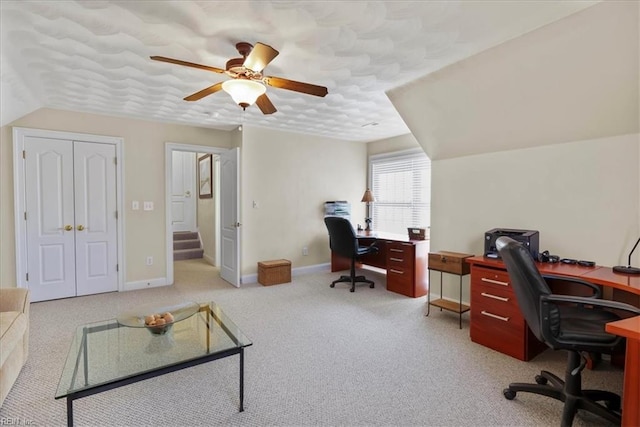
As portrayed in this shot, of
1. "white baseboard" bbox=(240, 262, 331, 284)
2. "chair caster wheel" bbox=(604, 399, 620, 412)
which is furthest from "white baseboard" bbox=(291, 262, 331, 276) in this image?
"chair caster wheel" bbox=(604, 399, 620, 412)

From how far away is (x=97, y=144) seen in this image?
4062mm

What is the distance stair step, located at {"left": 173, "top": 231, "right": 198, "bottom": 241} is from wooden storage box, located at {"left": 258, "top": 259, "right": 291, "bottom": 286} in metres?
3.23

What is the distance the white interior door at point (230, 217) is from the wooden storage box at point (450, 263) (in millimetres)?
2638

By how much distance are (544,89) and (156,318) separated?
329cm

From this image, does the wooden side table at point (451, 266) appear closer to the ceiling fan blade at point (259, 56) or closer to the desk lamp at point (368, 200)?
the desk lamp at point (368, 200)

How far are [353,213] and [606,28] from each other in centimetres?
427

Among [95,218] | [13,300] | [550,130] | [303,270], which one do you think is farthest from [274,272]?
[550,130]

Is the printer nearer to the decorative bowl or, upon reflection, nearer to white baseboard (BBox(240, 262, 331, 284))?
the decorative bowl

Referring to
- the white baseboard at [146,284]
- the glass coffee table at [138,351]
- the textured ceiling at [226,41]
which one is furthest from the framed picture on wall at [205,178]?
the glass coffee table at [138,351]

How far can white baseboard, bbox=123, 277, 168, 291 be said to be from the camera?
14.1ft

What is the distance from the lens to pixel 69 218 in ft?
12.9

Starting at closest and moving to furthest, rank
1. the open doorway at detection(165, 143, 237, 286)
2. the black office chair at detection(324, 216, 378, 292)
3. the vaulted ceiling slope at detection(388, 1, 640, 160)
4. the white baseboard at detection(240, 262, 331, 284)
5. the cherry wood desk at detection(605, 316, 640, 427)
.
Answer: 1. the cherry wood desk at detection(605, 316, 640, 427)
2. the vaulted ceiling slope at detection(388, 1, 640, 160)
3. the black office chair at detection(324, 216, 378, 292)
4. the white baseboard at detection(240, 262, 331, 284)
5. the open doorway at detection(165, 143, 237, 286)

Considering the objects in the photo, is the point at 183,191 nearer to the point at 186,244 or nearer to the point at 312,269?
the point at 186,244

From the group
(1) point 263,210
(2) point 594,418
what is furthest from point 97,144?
(2) point 594,418
